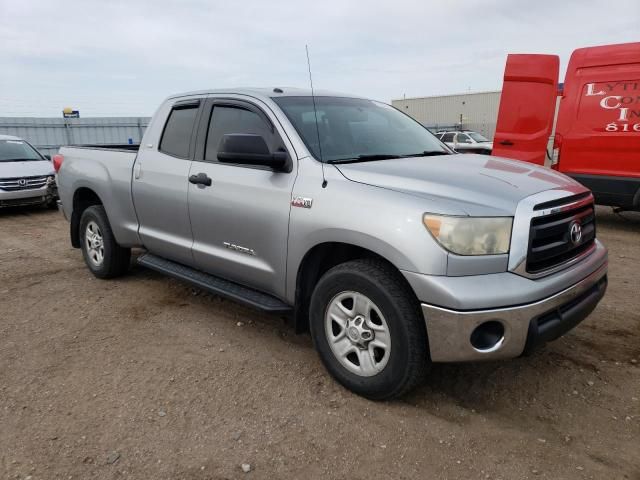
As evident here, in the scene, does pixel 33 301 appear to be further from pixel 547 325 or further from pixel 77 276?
pixel 547 325

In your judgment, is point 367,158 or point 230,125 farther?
point 230,125

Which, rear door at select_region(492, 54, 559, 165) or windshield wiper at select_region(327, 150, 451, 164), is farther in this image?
rear door at select_region(492, 54, 559, 165)

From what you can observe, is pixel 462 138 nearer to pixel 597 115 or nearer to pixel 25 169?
pixel 597 115

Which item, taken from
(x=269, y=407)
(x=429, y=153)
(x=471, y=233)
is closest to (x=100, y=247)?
(x=269, y=407)

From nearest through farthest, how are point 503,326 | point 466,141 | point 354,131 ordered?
point 503,326
point 354,131
point 466,141

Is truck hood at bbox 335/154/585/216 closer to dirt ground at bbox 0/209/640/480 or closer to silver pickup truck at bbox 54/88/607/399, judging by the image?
silver pickup truck at bbox 54/88/607/399

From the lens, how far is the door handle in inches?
147

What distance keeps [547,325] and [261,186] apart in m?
1.89

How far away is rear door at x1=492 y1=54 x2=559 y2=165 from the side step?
5.94 m

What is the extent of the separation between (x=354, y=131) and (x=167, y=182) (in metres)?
1.58

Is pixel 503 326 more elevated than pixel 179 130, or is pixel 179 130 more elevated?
pixel 179 130

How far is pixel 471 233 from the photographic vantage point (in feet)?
8.36

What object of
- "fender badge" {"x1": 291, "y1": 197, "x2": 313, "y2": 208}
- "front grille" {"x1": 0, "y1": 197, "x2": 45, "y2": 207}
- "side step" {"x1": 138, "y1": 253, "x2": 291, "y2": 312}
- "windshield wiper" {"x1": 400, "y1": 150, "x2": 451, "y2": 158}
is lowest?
"front grille" {"x1": 0, "y1": 197, "x2": 45, "y2": 207}

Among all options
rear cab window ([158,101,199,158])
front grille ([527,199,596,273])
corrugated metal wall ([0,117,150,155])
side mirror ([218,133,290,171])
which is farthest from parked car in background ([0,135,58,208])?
front grille ([527,199,596,273])
